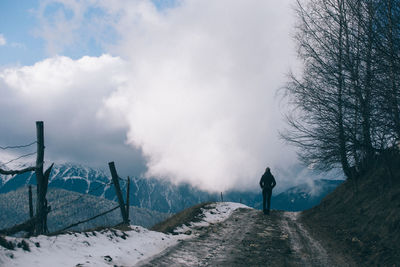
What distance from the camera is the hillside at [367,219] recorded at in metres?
9.20

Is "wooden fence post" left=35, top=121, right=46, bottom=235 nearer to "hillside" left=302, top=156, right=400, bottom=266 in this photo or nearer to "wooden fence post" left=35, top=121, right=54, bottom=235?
"wooden fence post" left=35, top=121, right=54, bottom=235

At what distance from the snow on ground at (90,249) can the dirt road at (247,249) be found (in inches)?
22.8

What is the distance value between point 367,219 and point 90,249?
10.3 m

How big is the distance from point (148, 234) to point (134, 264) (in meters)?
3.60

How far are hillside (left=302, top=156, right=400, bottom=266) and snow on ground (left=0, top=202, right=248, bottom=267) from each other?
18.7ft

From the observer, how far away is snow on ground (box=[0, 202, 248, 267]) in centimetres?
636

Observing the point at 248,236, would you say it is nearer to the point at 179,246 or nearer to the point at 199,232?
the point at 199,232

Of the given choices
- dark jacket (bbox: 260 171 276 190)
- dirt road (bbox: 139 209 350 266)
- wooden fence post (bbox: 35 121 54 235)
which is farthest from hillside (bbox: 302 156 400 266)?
wooden fence post (bbox: 35 121 54 235)

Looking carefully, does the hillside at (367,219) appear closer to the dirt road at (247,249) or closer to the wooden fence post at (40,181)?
the dirt road at (247,249)

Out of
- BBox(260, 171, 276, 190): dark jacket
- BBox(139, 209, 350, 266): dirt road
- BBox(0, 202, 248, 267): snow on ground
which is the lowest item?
BBox(139, 209, 350, 266): dirt road

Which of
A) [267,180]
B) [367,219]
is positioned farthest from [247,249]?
[267,180]

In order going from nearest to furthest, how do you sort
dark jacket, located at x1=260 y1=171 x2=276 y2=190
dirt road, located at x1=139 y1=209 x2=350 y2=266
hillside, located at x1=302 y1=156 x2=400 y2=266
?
dirt road, located at x1=139 y1=209 x2=350 y2=266 → hillside, located at x1=302 y1=156 x2=400 y2=266 → dark jacket, located at x1=260 y1=171 x2=276 y2=190

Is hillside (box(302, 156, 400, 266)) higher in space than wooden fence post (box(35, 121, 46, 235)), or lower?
lower

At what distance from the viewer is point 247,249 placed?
9.39 meters
